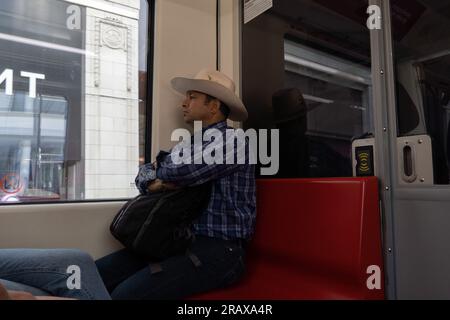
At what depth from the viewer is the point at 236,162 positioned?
4.85ft

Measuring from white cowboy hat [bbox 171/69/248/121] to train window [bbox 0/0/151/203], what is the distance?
1.17 ft

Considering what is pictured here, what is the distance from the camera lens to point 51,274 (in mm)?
1132

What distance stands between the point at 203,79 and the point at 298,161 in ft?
2.13

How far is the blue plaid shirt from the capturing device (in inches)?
56.5

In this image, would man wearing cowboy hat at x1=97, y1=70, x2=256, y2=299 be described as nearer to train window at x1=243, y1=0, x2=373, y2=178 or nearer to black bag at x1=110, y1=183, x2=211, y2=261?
black bag at x1=110, y1=183, x2=211, y2=261

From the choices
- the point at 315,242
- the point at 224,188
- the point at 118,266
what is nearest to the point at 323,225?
the point at 315,242

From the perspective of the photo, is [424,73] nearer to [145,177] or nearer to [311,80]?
[311,80]

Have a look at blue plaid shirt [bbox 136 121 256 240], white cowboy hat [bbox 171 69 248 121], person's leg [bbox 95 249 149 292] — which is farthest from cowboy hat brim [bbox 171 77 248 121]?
person's leg [bbox 95 249 149 292]

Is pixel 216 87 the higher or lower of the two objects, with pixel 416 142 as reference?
higher

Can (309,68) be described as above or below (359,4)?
below

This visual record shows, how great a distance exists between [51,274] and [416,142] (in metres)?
1.40

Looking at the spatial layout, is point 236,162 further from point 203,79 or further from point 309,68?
point 309,68

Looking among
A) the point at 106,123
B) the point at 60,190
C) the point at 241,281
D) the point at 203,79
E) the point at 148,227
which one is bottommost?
the point at 241,281
